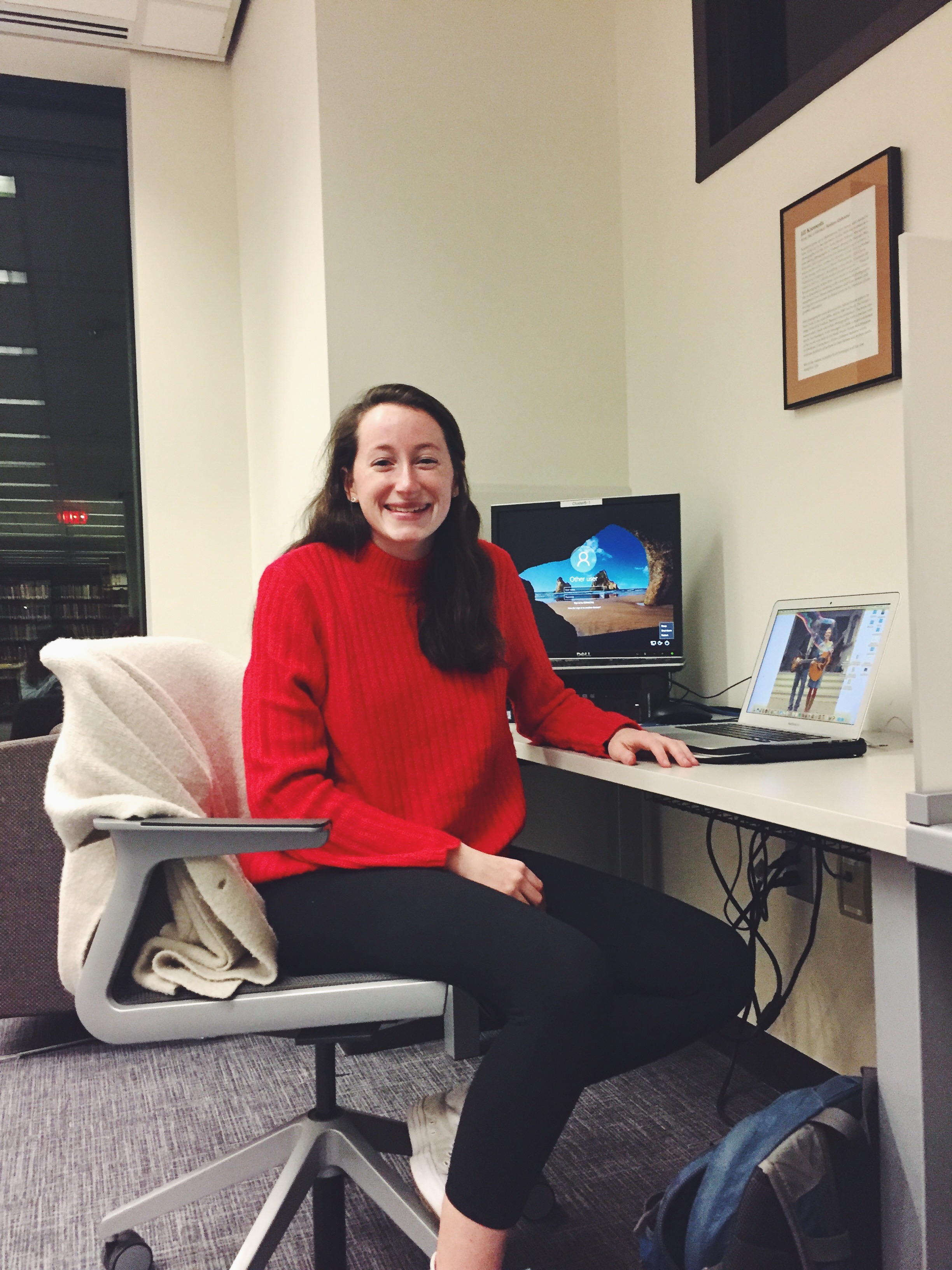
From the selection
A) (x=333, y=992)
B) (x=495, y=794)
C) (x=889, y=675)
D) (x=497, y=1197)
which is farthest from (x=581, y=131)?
(x=497, y=1197)

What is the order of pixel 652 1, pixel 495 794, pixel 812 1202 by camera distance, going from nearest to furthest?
pixel 812 1202 < pixel 495 794 < pixel 652 1

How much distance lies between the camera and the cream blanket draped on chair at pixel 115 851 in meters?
1.12

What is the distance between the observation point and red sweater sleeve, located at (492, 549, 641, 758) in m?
1.61

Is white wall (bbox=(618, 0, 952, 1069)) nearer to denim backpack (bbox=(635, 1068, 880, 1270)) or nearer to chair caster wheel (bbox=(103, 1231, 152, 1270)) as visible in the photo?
denim backpack (bbox=(635, 1068, 880, 1270))

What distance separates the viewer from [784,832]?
1.58 metres

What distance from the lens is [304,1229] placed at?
154cm

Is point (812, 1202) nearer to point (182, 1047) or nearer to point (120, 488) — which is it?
point (182, 1047)

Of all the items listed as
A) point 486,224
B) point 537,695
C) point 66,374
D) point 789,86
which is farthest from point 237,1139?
point 66,374

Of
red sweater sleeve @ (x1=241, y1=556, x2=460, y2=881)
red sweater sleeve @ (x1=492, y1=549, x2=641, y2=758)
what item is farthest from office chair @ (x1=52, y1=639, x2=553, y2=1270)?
red sweater sleeve @ (x1=492, y1=549, x2=641, y2=758)

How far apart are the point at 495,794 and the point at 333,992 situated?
1.40 ft

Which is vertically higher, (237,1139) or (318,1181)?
(318,1181)

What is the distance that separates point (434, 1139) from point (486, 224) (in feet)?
6.55

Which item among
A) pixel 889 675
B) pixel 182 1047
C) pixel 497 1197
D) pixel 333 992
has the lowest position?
pixel 182 1047

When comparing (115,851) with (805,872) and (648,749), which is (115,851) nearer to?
(648,749)
